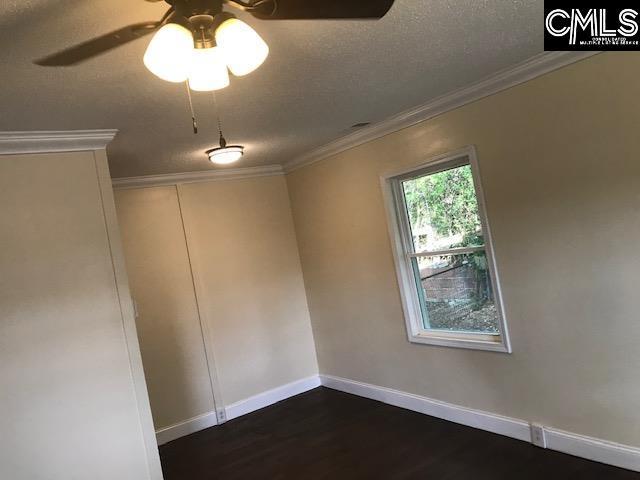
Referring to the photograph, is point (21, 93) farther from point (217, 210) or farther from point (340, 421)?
point (340, 421)

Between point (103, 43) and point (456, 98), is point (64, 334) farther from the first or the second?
point (456, 98)

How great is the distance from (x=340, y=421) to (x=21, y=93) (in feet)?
10.8

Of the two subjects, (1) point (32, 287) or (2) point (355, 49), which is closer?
(2) point (355, 49)

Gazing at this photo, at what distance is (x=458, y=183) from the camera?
11.6ft

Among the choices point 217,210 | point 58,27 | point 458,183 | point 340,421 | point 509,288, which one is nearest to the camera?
point 58,27

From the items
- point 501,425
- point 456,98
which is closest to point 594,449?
point 501,425

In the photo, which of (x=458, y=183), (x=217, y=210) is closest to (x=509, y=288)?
(x=458, y=183)

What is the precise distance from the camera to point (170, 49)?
1.28m

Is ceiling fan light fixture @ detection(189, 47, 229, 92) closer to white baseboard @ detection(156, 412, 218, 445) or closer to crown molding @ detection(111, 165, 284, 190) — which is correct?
crown molding @ detection(111, 165, 284, 190)

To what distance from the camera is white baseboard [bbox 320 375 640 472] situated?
9.09ft

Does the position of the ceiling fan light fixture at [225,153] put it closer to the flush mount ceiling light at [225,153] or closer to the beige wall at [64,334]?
the flush mount ceiling light at [225,153]

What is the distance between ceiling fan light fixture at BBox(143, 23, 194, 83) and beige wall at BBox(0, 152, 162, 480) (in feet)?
6.16

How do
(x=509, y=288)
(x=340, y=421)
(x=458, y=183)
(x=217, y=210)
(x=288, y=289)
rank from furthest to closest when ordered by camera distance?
(x=288, y=289), (x=217, y=210), (x=340, y=421), (x=458, y=183), (x=509, y=288)

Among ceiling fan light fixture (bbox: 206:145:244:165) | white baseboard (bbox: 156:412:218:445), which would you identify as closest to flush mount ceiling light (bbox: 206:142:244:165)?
ceiling fan light fixture (bbox: 206:145:244:165)
